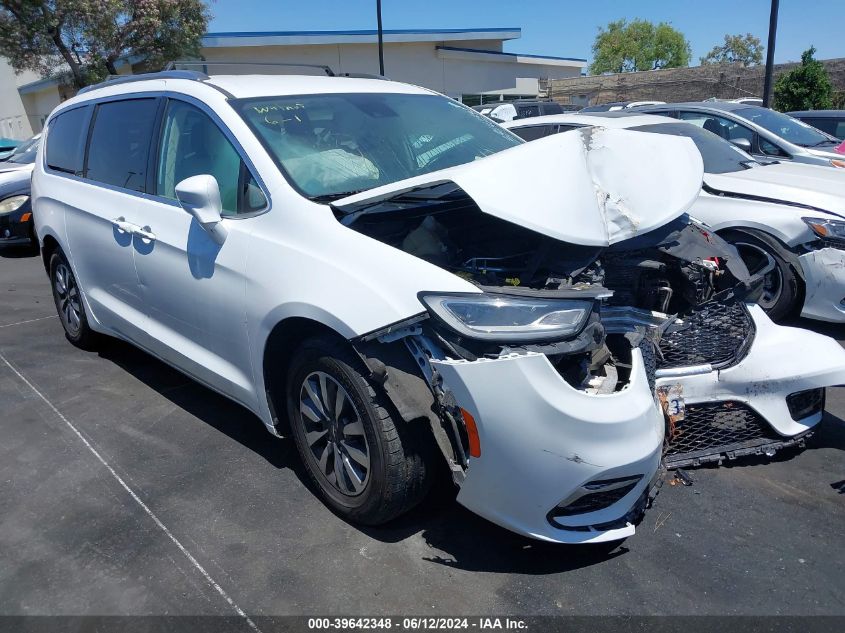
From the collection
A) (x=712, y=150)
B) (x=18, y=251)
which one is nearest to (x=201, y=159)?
(x=712, y=150)

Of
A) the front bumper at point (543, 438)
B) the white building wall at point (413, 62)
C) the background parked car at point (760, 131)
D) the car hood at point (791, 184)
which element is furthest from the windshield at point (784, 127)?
the white building wall at point (413, 62)

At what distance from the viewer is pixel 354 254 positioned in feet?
8.61

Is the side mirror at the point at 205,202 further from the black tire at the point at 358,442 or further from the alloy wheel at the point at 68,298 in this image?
the alloy wheel at the point at 68,298

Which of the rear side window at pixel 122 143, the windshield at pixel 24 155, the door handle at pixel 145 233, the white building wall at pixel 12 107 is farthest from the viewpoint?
the white building wall at pixel 12 107

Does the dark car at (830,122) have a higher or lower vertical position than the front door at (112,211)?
lower

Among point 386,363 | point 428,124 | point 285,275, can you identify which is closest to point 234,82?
point 428,124

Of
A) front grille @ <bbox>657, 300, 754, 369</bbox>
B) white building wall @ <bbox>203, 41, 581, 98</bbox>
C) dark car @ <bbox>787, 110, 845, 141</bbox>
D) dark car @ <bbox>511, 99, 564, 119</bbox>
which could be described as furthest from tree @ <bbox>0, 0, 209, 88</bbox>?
front grille @ <bbox>657, 300, 754, 369</bbox>

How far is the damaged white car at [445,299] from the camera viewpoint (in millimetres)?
2377

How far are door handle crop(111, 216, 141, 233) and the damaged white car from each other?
3 cm

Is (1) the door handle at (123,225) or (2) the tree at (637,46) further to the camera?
(2) the tree at (637,46)

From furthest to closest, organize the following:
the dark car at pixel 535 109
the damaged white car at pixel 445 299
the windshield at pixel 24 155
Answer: the dark car at pixel 535 109, the windshield at pixel 24 155, the damaged white car at pixel 445 299

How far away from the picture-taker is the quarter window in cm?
315

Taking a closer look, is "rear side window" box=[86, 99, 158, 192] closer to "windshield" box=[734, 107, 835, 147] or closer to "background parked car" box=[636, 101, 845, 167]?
"background parked car" box=[636, 101, 845, 167]

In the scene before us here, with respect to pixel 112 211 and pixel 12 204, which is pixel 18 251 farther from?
pixel 112 211
